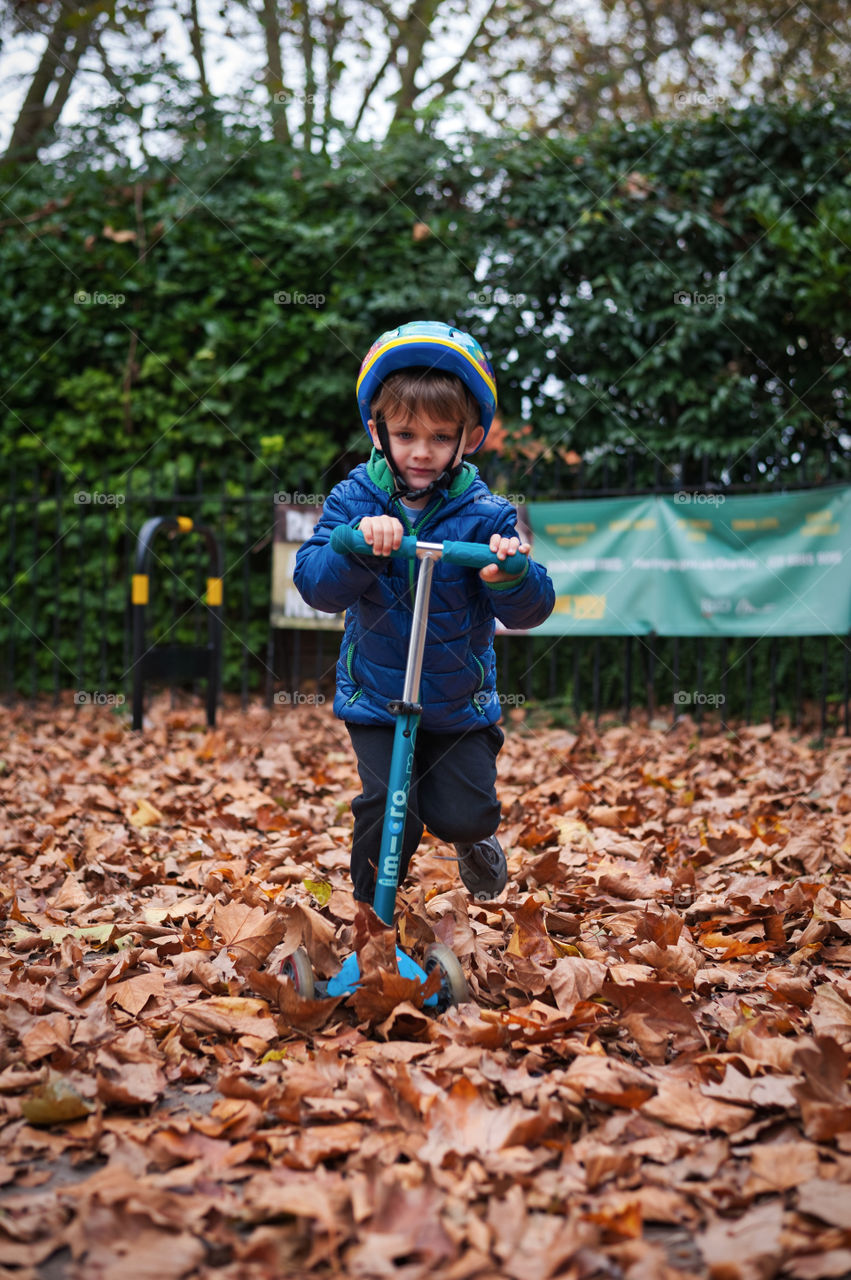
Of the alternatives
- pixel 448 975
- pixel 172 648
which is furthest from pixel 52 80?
pixel 448 975

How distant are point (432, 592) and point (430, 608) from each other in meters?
0.04

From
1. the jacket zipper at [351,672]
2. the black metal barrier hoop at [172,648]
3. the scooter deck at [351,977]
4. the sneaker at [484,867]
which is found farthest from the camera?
the black metal barrier hoop at [172,648]

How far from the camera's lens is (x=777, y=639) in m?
6.89

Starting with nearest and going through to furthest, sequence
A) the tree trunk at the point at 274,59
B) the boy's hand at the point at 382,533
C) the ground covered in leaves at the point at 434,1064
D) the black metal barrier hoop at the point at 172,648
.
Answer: the ground covered in leaves at the point at 434,1064 < the boy's hand at the point at 382,533 < the black metal barrier hoop at the point at 172,648 < the tree trunk at the point at 274,59

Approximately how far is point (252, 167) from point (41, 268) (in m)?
1.89

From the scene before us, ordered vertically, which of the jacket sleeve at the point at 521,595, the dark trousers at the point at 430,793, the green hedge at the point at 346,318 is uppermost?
the green hedge at the point at 346,318

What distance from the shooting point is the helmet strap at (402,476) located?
2.47m

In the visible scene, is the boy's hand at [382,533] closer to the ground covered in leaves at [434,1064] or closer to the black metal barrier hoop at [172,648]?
the ground covered in leaves at [434,1064]

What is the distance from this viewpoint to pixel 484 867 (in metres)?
2.81

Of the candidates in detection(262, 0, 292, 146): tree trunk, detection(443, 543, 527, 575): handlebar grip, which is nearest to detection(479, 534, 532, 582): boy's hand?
detection(443, 543, 527, 575): handlebar grip

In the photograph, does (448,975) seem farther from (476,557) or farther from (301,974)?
(476,557)

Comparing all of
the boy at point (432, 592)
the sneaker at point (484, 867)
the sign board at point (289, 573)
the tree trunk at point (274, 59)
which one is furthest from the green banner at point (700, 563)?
the tree trunk at point (274, 59)

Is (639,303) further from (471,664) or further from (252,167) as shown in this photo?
(471,664)

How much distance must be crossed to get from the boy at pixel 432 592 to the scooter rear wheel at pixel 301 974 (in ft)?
1.27
